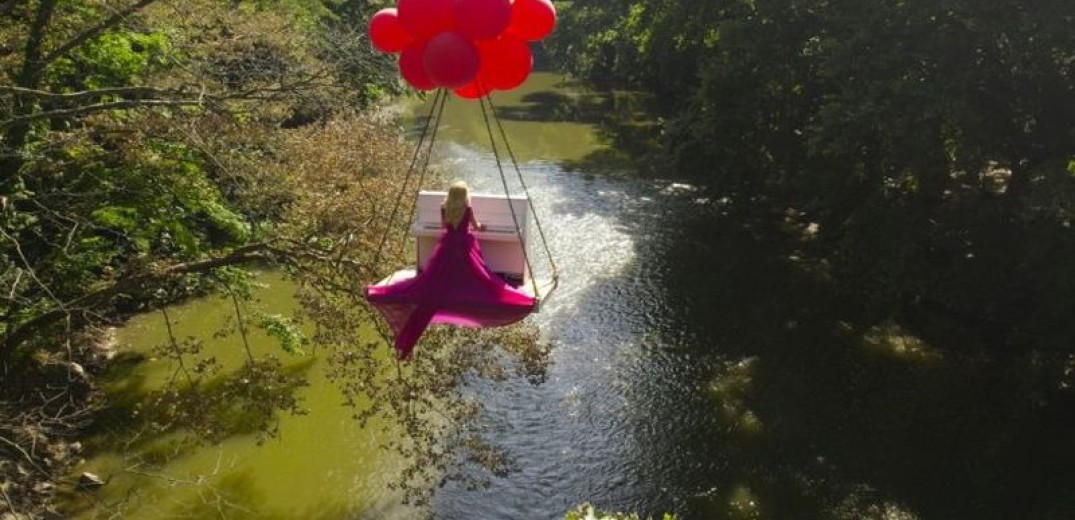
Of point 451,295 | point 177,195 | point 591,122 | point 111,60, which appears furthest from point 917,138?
point 591,122

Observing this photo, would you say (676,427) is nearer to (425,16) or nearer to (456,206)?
(456,206)

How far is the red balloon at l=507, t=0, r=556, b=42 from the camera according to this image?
18.7 feet

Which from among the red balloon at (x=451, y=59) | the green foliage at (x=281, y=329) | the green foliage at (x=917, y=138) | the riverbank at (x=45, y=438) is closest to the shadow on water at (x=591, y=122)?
the green foliage at (x=917, y=138)

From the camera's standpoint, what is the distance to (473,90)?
6148mm

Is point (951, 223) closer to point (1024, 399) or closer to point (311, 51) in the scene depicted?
point (1024, 399)

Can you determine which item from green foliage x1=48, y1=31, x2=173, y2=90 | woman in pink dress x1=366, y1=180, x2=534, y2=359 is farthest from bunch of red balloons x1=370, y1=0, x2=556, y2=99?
green foliage x1=48, y1=31, x2=173, y2=90

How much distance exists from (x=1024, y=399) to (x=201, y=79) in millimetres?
13394

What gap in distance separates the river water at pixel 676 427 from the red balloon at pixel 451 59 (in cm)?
596

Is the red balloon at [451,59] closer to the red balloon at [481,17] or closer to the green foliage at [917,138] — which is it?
the red balloon at [481,17]

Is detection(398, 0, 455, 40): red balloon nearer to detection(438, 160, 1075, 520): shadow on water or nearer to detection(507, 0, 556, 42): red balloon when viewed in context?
detection(507, 0, 556, 42): red balloon

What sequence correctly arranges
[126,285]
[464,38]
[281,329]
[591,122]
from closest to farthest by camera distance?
1. [464,38]
2. [126,285]
3. [281,329]
4. [591,122]

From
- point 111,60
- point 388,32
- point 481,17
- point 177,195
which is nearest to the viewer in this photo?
point 481,17

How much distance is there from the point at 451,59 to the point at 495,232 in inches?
88.3

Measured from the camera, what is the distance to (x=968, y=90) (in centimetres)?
1309
